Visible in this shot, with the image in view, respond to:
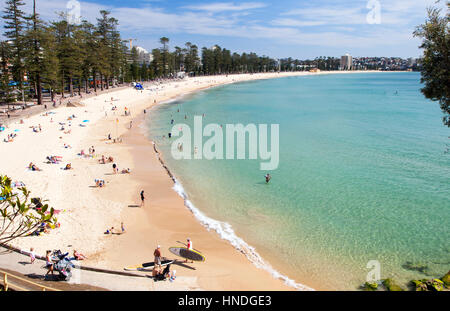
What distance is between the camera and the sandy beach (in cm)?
1239

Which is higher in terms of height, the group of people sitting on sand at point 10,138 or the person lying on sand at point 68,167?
the group of people sitting on sand at point 10,138

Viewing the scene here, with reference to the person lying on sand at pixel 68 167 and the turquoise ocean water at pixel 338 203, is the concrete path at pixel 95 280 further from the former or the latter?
the person lying on sand at pixel 68 167

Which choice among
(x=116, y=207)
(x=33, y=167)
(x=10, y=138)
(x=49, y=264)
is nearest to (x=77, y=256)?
(x=49, y=264)

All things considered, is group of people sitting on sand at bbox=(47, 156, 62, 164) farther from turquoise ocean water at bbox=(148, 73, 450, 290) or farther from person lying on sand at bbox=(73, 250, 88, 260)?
person lying on sand at bbox=(73, 250, 88, 260)

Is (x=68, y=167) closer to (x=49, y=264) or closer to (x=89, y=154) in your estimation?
(x=89, y=154)

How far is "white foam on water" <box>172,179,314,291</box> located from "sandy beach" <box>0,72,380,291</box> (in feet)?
0.76

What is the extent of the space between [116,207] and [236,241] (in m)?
7.32

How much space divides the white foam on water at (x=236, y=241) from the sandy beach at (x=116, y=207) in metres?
0.23

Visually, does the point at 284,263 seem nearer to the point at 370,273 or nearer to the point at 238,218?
the point at 370,273

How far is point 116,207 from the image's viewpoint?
58.2 ft

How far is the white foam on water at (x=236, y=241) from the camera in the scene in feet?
40.3

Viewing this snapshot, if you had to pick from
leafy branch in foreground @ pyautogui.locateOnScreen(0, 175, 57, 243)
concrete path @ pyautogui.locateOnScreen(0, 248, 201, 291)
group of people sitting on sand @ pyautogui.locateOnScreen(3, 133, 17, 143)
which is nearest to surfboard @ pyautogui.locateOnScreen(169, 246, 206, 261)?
concrete path @ pyautogui.locateOnScreen(0, 248, 201, 291)

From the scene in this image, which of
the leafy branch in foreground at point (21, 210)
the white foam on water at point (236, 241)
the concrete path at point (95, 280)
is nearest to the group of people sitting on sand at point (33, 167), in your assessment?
the leafy branch in foreground at point (21, 210)
